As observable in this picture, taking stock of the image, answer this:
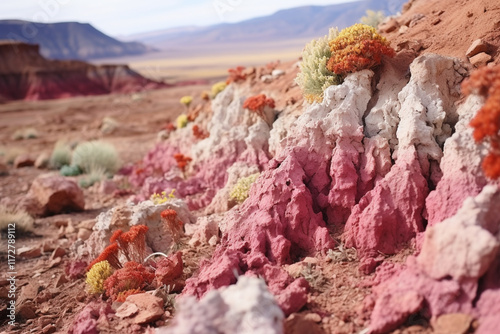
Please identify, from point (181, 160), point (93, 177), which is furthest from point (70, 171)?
point (181, 160)

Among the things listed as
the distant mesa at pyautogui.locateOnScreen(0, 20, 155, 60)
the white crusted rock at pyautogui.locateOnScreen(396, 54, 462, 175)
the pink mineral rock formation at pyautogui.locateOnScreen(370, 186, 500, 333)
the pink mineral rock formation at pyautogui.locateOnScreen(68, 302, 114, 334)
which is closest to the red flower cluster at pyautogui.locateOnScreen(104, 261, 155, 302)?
the pink mineral rock formation at pyautogui.locateOnScreen(68, 302, 114, 334)

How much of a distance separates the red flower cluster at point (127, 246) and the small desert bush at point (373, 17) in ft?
24.2

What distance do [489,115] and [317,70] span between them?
2.79 meters

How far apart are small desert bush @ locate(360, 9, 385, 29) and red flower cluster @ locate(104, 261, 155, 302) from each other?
7.78 meters

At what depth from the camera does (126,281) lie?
5031 mm

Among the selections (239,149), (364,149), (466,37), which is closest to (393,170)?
(364,149)

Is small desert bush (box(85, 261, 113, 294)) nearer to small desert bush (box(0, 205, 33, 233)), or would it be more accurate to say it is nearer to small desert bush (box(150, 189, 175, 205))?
small desert bush (box(150, 189, 175, 205))

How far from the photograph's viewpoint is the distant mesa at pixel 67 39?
104875 millimetres

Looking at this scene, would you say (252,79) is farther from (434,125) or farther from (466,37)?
(434,125)

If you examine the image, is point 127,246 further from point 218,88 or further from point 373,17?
point 373,17

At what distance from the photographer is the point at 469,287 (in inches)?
130

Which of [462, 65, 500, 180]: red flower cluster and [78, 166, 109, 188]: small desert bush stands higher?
[462, 65, 500, 180]: red flower cluster

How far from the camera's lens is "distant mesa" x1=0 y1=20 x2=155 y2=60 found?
10488 centimetres

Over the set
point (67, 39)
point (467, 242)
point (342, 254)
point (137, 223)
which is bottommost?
point (137, 223)
